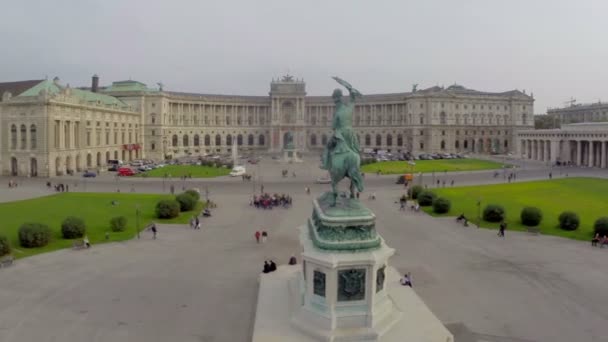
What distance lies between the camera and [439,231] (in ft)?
125

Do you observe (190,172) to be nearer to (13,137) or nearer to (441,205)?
(13,137)

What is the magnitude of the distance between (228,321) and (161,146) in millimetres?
110129

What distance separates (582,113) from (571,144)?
7868 cm

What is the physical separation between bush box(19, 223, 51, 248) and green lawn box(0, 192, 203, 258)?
42 centimetres

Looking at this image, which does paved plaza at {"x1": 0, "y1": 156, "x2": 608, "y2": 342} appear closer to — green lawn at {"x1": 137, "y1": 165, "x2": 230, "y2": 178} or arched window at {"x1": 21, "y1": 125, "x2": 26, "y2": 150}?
green lawn at {"x1": 137, "y1": 165, "x2": 230, "y2": 178}

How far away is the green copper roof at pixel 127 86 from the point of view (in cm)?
12462

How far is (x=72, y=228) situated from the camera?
33.4 metres

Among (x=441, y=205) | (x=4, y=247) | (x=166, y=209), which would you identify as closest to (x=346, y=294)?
(x=4, y=247)

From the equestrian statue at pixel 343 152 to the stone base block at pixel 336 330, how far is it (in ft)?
15.7

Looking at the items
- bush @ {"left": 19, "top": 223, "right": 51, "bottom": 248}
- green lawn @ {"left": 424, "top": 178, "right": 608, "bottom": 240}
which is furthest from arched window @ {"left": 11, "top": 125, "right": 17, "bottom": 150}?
green lawn @ {"left": 424, "top": 178, "right": 608, "bottom": 240}

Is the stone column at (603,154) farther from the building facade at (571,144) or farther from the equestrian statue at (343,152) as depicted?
the equestrian statue at (343,152)

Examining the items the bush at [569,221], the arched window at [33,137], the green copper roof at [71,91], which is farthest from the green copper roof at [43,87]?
the bush at [569,221]

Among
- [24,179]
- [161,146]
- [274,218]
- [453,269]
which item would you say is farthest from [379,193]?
[161,146]

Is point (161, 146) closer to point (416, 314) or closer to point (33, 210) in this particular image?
point (33, 210)
